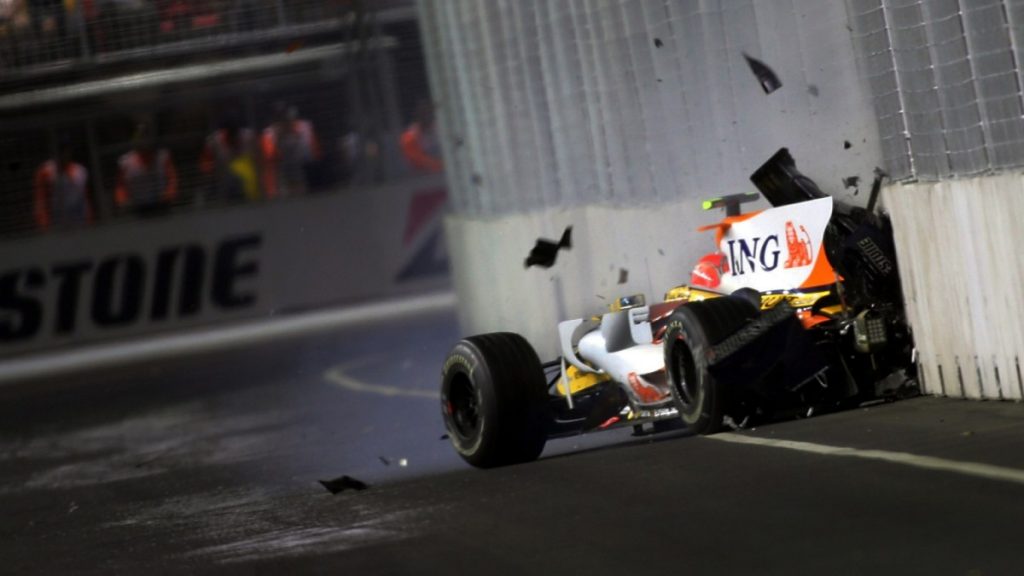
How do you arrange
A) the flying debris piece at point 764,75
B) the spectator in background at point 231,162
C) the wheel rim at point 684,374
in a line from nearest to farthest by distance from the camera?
the wheel rim at point 684,374 → the flying debris piece at point 764,75 → the spectator in background at point 231,162

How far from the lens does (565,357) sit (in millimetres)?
9562

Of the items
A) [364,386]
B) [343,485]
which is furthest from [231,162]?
[343,485]

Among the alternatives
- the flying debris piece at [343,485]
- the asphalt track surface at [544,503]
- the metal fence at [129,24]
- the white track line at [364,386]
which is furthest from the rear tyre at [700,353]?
the metal fence at [129,24]

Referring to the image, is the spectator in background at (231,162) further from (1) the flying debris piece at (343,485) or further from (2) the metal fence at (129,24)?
(1) the flying debris piece at (343,485)

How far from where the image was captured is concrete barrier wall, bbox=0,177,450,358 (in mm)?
27969

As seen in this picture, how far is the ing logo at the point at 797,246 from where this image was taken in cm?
866

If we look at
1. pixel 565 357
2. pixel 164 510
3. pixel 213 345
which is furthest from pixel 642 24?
pixel 213 345

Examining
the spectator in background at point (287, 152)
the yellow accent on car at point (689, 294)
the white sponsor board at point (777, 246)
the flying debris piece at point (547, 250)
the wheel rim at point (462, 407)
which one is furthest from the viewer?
the spectator in background at point (287, 152)

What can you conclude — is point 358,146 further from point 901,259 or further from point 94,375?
point 901,259

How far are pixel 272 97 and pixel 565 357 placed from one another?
65.4 ft

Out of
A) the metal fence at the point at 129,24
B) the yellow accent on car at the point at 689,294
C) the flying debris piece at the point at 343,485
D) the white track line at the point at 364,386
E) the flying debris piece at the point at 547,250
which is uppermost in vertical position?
the metal fence at the point at 129,24

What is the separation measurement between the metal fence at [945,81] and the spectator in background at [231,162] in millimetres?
20383

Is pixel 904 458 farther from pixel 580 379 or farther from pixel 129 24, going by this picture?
pixel 129 24

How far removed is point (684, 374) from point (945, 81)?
179 cm
